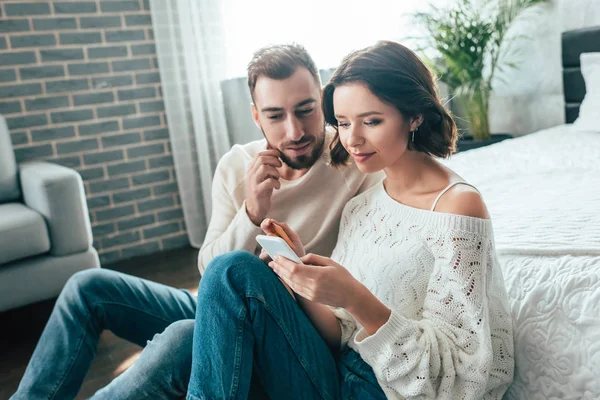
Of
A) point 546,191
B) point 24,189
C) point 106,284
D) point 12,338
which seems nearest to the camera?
point 106,284

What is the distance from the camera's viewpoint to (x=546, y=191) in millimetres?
1752

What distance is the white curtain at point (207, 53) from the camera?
3.33 metres

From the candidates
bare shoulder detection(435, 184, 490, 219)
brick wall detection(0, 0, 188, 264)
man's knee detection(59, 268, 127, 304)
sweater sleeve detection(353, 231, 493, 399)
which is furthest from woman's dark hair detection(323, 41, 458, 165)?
brick wall detection(0, 0, 188, 264)

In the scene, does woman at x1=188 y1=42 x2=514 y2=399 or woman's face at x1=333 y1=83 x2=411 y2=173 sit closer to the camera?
woman at x1=188 y1=42 x2=514 y2=399

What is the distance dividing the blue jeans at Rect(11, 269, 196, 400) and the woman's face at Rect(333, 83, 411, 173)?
570 millimetres

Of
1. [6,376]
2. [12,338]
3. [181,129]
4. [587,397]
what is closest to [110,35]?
[181,129]

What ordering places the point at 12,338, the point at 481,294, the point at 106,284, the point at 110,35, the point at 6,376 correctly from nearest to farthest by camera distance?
1. the point at 481,294
2. the point at 106,284
3. the point at 6,376
4. the point at 12,338
5. the point at 110,35

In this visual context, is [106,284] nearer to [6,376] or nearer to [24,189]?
[6,376]

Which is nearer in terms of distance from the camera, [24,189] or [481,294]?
[481,294]

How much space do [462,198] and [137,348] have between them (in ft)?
5.16

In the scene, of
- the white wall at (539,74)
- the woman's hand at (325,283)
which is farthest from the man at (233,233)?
A: the white wall at (539,74)

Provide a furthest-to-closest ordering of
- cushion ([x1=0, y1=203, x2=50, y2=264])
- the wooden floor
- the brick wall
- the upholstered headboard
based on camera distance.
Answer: the brick wall, the upholstered headboard, cushion ([x1=0, y1=203, x2=50, y2=264]), the wooden floor

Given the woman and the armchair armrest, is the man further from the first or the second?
the armchair armrest

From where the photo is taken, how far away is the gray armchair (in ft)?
7.75
